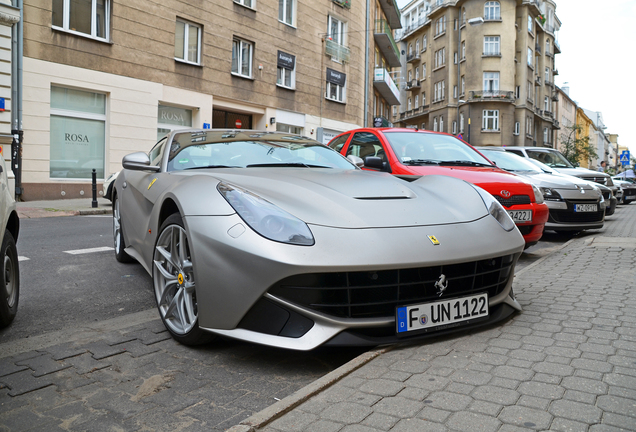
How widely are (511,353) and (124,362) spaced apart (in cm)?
192

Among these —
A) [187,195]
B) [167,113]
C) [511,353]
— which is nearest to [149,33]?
[167,113]

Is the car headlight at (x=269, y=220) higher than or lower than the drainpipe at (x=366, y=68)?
lower

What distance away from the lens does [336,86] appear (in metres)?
25.7

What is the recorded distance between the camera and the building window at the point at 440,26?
50744mm

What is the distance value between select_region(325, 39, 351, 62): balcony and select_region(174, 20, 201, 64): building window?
746cm

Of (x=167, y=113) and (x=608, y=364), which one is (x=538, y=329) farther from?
(x=167, y=113)

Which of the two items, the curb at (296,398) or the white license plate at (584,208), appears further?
the white license plate at (584,208)

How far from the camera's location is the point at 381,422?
1.97 m

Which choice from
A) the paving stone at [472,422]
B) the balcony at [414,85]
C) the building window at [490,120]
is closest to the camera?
the paving stone at [472,422]

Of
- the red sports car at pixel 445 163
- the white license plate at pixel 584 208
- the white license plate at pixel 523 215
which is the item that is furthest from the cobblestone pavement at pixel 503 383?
the white license plate at pixel 584 208

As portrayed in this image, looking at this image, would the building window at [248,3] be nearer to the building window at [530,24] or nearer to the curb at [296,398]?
the curb at [296,398]

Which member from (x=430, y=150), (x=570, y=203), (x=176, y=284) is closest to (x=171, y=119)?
(x=430, y=150)

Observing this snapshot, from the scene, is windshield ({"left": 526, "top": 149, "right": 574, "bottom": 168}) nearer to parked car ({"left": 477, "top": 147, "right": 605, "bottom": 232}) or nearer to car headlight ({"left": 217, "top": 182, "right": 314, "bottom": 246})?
parked car ({"left": 477, "top": 147, "right": 605, "bottom": 232})

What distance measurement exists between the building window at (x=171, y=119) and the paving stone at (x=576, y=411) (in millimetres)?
16526
